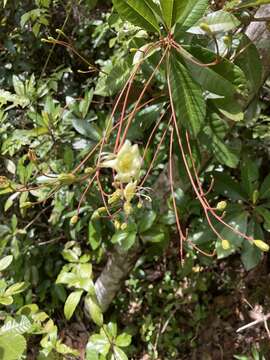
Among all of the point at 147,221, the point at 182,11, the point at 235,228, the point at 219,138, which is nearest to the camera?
the point at 182,11

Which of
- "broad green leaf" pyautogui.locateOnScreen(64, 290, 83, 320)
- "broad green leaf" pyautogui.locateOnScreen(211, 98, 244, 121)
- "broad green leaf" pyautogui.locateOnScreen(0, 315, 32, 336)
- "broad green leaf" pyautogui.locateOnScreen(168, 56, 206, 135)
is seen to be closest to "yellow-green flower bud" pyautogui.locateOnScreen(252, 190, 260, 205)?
"broad green leaf" pyautogui.locateOnScreen(211, 98, 244, 121)

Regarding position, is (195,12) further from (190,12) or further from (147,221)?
(147,221)

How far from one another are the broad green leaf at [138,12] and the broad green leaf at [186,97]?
9 cm

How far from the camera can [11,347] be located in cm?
134

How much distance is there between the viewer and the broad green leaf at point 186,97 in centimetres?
99

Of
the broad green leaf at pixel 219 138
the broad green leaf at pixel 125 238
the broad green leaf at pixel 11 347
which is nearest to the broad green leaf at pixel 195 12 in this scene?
the broad green leaf at pixel 219 138

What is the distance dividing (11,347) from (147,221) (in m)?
0.61

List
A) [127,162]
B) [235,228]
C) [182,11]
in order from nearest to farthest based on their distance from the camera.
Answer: [127,162] → [182,11] → [235,228]

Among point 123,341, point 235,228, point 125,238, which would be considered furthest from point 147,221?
point 123,341

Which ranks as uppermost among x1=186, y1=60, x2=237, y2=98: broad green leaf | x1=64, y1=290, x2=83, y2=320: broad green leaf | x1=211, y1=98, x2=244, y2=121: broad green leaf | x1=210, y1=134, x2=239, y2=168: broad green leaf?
x1=186, y1=60, x2=237, y2=98: broad green leaf

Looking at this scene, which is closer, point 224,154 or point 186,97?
point 186,97

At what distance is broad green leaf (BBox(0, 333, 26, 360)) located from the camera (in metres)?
Result: 1.31

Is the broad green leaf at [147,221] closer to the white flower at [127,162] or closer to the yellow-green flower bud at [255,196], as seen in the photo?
the yellow-green flower bud at [255,196]

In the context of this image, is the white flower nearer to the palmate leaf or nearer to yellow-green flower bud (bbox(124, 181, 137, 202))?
yellow-green flower bud (bbox(124, 181, 137, 202))
